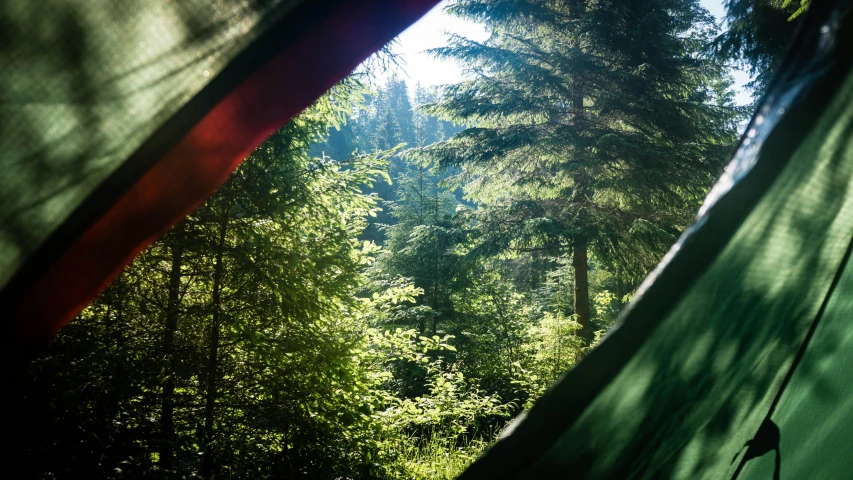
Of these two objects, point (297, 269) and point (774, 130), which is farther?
point (297, 269)

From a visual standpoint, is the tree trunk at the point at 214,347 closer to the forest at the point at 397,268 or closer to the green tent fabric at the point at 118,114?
the forest at the point at 397,268

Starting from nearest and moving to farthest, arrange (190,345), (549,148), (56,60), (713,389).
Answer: (56,60)
(713,389)
(190,345)
(549,148)

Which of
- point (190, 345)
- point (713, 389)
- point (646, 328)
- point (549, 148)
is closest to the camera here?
point (646, 328)

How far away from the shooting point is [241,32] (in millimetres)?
465

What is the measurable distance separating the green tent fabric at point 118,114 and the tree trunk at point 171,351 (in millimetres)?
3519

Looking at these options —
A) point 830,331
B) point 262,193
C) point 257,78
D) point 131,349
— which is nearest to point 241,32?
point 257,78

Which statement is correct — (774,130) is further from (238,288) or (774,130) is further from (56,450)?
(238,288)

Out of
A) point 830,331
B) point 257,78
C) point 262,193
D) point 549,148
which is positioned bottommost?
point 830,331

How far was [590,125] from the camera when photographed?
9.88 meters

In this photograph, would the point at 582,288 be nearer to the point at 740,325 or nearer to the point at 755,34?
the point at 755,34

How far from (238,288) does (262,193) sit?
0.96 metres

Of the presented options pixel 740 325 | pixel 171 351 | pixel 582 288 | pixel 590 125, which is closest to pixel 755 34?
pixel 590 125

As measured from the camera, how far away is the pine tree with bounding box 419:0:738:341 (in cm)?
911

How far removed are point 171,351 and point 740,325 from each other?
4248mm
